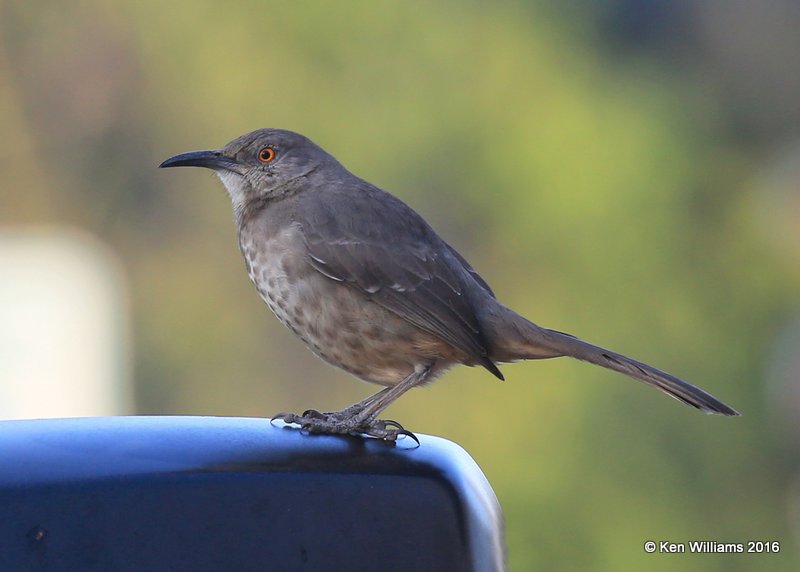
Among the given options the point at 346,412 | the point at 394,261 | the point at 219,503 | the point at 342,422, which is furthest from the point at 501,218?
the point at 219,503

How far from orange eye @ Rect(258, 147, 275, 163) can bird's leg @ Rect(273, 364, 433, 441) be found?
112 cm

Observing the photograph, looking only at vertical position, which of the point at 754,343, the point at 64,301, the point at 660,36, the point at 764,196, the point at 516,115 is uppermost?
the point at 660,36

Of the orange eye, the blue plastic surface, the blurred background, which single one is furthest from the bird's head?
the blurred background

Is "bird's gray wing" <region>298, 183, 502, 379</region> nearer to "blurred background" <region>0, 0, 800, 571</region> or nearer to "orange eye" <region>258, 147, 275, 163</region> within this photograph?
"orange eye" <region>258, 147, 275, 163</region>

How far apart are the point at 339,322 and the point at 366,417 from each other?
404mm

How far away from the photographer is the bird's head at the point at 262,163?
15.1 ft

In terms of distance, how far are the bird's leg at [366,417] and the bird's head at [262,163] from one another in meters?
0.98

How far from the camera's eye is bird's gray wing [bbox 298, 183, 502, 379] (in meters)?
4.07

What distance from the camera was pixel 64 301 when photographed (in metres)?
9.87

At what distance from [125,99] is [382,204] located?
8.68 m

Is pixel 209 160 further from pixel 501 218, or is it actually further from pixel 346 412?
pixel 501 218

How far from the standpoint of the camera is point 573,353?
4023 millimetres

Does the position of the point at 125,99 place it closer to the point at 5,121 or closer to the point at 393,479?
the point at 5,121

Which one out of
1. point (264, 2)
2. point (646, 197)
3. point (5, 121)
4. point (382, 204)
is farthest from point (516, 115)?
point (382, 204)
